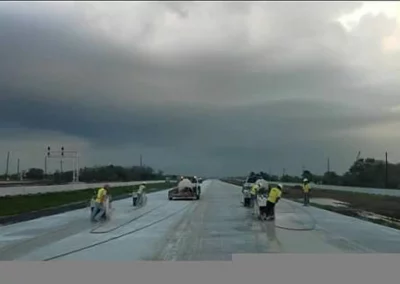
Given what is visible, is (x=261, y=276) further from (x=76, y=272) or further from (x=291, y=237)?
(x=291, y=237)

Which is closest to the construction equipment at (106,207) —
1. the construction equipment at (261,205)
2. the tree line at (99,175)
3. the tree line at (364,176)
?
the tree line at (99,175)

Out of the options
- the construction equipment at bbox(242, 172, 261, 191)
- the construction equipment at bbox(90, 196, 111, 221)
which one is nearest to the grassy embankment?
the construction equipment at bbox(242, 172, 261, 191)

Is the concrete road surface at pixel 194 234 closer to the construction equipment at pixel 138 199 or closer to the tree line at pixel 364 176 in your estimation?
the construction equipment at pixel 138 199

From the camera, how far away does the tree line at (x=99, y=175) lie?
9352mm

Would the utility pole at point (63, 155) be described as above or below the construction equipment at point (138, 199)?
above

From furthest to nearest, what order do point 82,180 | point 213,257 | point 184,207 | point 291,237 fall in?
point 184,207 → point 291,237 → point 82,180 → point 213,257

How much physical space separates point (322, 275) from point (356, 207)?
4060mm

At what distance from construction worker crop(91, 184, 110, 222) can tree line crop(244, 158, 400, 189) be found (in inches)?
114

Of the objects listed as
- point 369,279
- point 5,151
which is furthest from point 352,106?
point 5,151

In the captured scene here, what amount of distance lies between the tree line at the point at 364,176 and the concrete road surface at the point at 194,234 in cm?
113

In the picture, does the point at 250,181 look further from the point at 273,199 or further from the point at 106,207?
the point at 106,207

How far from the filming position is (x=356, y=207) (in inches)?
449

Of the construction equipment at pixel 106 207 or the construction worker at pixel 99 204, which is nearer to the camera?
the construction worker at pixel 99 204

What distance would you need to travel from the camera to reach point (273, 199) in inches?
485
